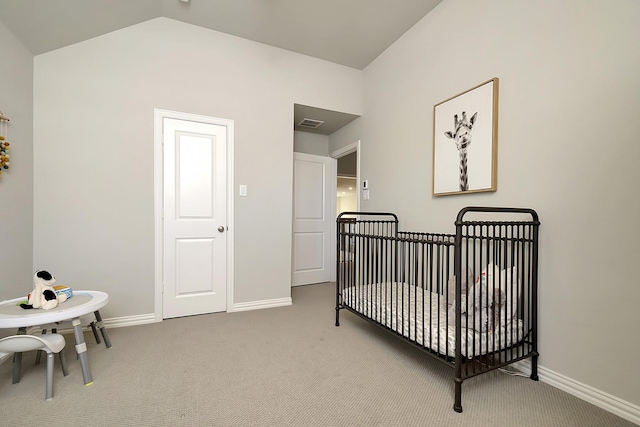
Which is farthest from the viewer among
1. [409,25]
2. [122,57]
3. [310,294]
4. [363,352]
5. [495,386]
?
[310,294]

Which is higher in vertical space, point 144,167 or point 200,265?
point 144,167

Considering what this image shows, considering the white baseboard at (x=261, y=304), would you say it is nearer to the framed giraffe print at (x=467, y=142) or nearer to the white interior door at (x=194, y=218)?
the white interior door at (x=194, y=218)

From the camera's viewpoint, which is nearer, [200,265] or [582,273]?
[582,273]

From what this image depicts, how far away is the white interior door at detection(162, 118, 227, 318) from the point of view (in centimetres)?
255

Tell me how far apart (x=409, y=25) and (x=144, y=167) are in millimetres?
2773

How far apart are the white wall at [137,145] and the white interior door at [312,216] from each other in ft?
2.63

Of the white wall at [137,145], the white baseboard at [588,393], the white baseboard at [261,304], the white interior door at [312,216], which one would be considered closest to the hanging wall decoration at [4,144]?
the white wall at [137,145]

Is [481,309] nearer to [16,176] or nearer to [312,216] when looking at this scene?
[312,216]

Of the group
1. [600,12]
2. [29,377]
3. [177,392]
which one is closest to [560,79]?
[600,12]

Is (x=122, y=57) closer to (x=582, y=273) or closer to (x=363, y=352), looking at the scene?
(x=363, y=352)

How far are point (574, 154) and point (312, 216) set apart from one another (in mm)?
2911

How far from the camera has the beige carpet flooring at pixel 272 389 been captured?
50.0 inches

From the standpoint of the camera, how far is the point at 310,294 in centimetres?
342

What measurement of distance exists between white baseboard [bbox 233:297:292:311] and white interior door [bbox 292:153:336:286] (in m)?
0.80
